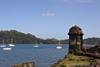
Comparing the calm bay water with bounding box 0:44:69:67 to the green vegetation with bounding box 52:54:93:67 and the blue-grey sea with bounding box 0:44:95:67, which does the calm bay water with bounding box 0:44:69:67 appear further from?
the green vegetation with bounding box 52:54:93:67

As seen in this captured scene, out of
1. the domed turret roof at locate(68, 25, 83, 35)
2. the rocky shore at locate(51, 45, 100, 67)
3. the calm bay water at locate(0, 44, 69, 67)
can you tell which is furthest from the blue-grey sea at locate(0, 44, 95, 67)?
the rocky shore at locate(51, 45, 100, 67)

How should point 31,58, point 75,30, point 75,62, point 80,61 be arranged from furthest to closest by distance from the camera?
point 31,58 < point 75,30 < point 80,61 < point 75,62

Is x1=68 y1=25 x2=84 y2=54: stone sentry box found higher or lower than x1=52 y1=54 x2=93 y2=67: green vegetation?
higher

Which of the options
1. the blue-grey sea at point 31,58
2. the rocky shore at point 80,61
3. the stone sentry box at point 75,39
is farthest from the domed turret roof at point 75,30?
the blue-grey sea at point 31,58

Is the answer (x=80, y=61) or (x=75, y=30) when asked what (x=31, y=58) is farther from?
(x=80, y=61)

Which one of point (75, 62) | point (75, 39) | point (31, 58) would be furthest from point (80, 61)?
point (31, 58)

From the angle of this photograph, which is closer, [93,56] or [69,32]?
[93,56]

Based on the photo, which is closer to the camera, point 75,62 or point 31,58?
point 75,62

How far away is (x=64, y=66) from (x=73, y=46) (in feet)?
24.7

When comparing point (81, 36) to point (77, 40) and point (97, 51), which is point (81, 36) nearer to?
point (77, 40)

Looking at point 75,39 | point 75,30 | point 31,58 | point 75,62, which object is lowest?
point 31,58

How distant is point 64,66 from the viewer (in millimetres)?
9828

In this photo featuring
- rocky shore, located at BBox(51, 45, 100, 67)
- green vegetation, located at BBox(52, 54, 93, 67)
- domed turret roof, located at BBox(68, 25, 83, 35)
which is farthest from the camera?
domed turret roof, located at BBox(68, 25, 83, 35)

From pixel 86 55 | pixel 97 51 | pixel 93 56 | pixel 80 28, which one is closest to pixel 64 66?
pixel 93 56
